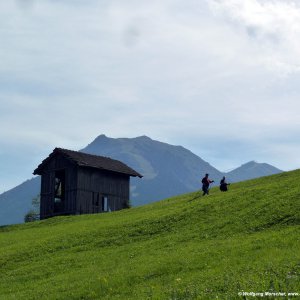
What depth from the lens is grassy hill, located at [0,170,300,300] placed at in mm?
22828

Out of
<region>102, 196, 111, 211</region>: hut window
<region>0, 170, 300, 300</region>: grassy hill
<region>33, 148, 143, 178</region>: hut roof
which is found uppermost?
<region>33, 148, 143, 178</region>: hut roof

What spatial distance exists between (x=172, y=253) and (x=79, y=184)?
4710cm

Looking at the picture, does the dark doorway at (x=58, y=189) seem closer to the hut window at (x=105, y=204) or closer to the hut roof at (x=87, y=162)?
the hut roof at (x=87, y=162)

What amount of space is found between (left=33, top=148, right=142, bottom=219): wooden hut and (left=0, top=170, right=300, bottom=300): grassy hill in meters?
25.2

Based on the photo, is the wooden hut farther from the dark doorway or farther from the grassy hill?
the grassy hill

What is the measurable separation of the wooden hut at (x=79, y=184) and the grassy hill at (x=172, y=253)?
2520 cm

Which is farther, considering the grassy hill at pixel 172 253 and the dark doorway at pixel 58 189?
the dark doorway at pixel 58 189

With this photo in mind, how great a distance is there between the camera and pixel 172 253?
31125 millimetres

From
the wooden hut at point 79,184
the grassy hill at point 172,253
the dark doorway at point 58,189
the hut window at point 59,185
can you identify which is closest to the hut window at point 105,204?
the wooden hut at point 79,184

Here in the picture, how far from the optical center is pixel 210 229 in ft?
121

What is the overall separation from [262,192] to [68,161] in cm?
3815

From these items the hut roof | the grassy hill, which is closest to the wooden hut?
the hut roof

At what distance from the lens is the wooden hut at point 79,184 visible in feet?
254

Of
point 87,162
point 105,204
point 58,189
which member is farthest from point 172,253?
point 58,189
